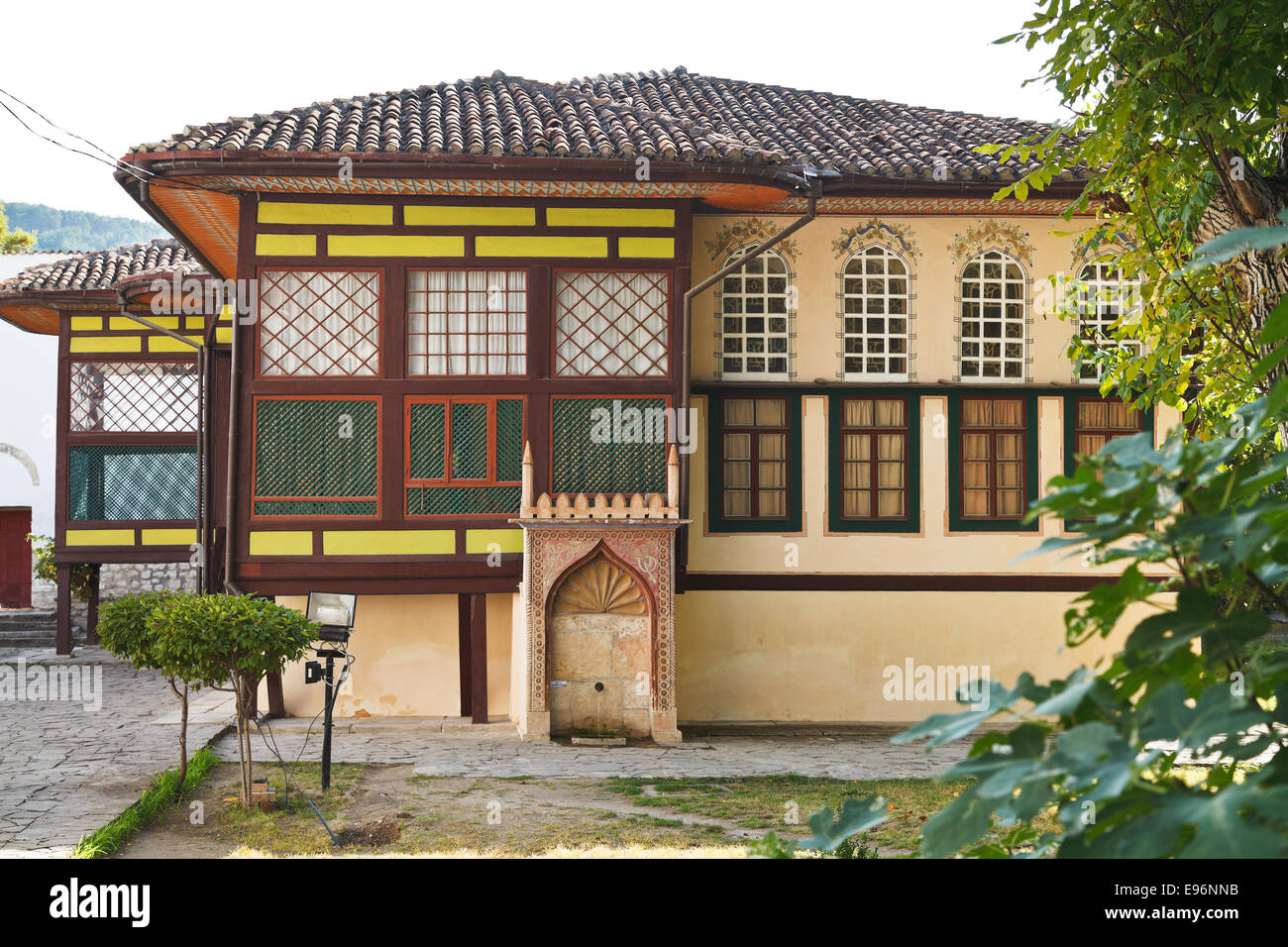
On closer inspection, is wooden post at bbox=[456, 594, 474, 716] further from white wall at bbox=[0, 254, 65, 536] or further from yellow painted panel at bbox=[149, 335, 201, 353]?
white wall at bbox=[0, 254, 65, 536]

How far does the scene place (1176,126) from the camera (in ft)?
11.9

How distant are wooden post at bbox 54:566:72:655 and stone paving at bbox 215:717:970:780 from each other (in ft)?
23.7

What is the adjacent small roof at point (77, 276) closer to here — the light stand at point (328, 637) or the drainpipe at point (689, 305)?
the light stand at point (328, 637)

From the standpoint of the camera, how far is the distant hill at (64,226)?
69.5 m

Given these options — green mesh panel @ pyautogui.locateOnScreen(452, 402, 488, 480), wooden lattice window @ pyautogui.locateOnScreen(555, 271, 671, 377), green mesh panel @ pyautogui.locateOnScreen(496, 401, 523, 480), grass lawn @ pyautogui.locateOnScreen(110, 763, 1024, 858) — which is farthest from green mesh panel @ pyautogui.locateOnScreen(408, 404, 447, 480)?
grass lawn @ pyautogui.locateOnScreen(110, 763, 1024, 858)

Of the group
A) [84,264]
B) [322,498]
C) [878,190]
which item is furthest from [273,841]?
[84,264]

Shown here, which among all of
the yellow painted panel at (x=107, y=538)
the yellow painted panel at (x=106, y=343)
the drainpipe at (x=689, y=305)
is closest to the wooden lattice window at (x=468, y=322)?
the drainpipe at (x=689, y=305)

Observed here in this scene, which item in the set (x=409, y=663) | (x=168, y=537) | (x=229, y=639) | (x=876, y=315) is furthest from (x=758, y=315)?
(x=168, y=537)

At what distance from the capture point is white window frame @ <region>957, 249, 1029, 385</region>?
11297 mm

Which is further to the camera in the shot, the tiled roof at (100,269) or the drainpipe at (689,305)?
the tiled roof at (100,269)

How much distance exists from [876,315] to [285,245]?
5888mm

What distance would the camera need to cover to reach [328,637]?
336 inches

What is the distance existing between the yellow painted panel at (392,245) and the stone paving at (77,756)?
4.65 metres
